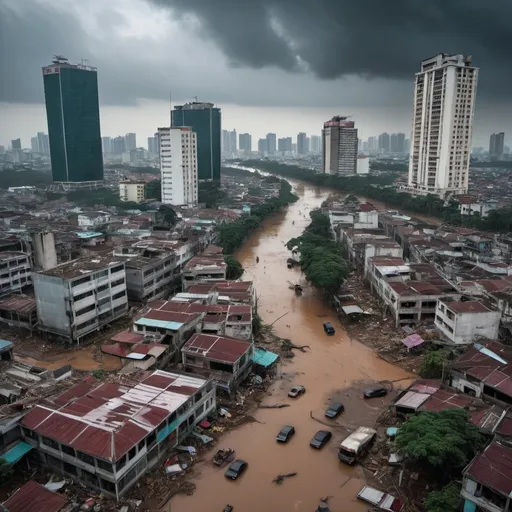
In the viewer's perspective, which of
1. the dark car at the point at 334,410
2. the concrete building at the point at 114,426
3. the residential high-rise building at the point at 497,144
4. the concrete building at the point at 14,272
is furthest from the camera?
the residential high-rise building at the point at 497,144

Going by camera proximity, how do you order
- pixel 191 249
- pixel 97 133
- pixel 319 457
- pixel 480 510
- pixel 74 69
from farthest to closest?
pixel 97 133 < pixel 74 69 < pixel 191 249 < pixel 319 457 < pixel 480 510

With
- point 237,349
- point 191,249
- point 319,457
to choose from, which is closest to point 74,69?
point 191,249

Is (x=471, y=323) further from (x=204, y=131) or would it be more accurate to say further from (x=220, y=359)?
(x=204, y=131)

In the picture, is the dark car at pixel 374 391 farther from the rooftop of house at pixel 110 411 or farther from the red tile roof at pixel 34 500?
the red tile roof at pixel 34 500

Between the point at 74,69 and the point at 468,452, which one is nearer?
the point at 468,452

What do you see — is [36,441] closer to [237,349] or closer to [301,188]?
[237,349]

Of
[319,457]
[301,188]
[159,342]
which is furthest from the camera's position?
[301,188]

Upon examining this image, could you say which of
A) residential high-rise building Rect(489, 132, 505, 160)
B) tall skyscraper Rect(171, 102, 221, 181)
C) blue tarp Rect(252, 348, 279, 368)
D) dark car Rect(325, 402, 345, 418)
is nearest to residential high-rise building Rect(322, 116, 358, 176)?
tall skyscraper Rect(171, 102, 221, 181)

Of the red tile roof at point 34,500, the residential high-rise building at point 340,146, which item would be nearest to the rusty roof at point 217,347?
the red tile roof at point 34,500
